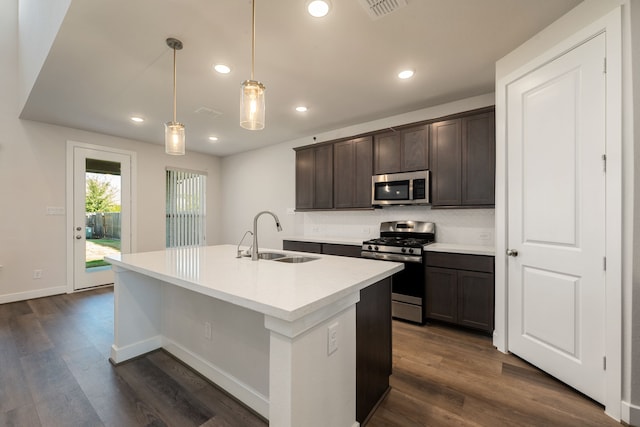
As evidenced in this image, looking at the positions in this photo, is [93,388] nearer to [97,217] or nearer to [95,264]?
[95,264]

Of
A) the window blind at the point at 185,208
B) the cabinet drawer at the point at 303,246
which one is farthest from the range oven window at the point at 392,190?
the window blind at the point at 185,208

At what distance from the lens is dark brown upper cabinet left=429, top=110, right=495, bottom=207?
112 inches

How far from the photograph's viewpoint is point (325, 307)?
1.21 meters

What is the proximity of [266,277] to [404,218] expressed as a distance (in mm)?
2646

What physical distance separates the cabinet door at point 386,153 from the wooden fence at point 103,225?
14.3 feet

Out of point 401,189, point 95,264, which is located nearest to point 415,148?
point 401,189

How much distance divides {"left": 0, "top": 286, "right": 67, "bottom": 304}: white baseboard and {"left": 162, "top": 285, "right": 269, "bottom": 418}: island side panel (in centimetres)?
301

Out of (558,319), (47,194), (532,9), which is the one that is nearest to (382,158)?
(532,9)

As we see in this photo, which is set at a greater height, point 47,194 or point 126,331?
point 47,194

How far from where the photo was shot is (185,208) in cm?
568

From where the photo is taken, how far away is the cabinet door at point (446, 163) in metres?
3.04

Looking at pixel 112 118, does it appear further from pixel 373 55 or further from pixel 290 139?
pixel 373 55

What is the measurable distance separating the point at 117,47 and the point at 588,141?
3.54 m

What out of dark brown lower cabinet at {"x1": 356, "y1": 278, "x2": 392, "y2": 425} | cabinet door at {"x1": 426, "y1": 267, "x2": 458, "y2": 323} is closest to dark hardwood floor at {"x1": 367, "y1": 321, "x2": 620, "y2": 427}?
dark brown lower cabinet at {"x1": 356, "y1": 278, "x2": 392, "y2": 425}
